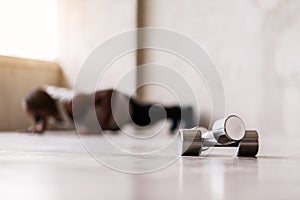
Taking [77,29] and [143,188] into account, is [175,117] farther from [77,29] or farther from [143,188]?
[143,188]

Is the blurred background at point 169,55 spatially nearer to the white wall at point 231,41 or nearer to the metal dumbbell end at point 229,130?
the white wall at point 231,41

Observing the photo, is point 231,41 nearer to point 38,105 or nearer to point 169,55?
point 169,55

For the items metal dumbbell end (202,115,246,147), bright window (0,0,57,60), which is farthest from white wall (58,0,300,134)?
metal dumbbell end (202,115,246,147)

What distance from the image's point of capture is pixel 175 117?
4.58 meters

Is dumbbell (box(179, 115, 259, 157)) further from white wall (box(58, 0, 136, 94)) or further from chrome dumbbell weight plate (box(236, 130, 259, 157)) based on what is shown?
white wall (box(58, 0, 136, 94))

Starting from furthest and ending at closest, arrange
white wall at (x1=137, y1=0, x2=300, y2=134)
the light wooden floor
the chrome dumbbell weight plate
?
1. white wall at (x1=137, y1=0, x2=300, y2=134)
2. the chrome dumbbell weight plate
3. the light wooden floor

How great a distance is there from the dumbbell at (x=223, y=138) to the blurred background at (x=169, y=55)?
2.78 meters

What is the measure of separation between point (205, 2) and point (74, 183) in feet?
13.8

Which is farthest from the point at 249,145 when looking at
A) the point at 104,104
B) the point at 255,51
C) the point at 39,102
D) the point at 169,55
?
the point at 169,55

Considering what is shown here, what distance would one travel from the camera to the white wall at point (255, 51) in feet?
14.3

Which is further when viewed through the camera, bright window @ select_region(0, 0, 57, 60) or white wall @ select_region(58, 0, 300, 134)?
bright window @ select_region(0, 0, 57, 60)

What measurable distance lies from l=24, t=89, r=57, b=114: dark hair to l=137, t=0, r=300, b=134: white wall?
5.79 ft

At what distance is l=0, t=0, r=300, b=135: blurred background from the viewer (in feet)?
14.5

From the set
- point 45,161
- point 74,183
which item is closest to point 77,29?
point 45,161
